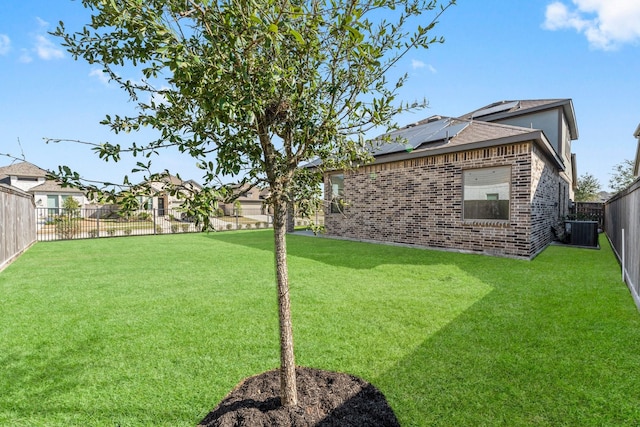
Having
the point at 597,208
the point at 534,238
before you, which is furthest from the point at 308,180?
the point at 597,208

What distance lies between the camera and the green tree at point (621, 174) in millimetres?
25266

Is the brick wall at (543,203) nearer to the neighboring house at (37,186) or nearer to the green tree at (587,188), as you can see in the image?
the green tree at (587,188)

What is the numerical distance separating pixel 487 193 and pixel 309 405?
27.1 ft

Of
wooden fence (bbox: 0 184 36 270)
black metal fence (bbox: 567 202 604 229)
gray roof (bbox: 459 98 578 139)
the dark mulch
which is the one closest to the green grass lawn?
the dark mulch

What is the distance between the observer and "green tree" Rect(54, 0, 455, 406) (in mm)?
1504

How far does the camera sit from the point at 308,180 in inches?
101

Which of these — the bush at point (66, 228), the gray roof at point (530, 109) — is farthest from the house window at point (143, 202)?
the bush at point (66, 228)

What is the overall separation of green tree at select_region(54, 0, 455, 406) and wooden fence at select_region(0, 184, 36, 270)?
8603 mm

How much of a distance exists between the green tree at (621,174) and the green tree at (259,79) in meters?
33.6

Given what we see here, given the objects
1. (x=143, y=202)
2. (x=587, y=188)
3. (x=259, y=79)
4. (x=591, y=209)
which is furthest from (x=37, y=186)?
(x=587, y=188)

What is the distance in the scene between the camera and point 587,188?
29.8 metres

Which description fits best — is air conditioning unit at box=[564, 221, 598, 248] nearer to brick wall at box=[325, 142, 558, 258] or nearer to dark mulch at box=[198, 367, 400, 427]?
brick wall at box=[325, 142, 558, 258]

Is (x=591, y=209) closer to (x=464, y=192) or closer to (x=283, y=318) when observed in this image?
(x=464, y=192)

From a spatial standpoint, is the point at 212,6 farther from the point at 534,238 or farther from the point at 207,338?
the point at 534,238
